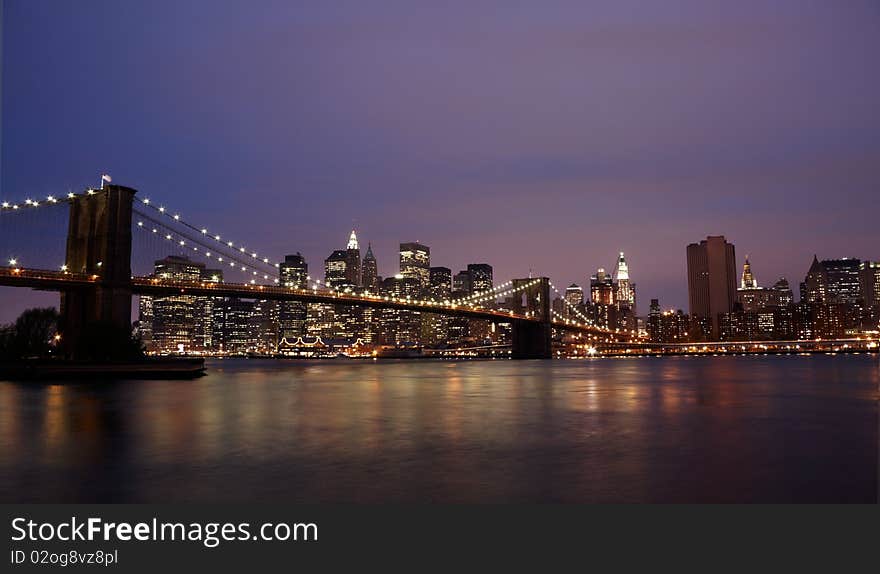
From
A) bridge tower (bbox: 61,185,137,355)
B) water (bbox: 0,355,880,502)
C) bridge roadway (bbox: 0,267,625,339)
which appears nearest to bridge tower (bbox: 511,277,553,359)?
bridge roadway (bbox: 0,267,625,339)

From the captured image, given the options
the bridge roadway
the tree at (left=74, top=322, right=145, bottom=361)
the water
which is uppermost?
the bridge roadway

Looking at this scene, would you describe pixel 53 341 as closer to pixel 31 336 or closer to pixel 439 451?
pixel 31 336

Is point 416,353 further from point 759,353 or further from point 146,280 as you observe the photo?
point 146,280

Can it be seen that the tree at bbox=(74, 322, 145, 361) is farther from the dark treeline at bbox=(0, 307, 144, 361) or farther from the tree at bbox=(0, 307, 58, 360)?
the tree at bbox=(0, 307, 58, 360)

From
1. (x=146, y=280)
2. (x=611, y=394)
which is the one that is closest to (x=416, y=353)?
(x=146, y=280)

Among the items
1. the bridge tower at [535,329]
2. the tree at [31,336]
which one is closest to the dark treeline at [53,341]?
the tree at [31,336]

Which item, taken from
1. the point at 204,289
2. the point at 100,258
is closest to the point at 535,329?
the point at 204,289
